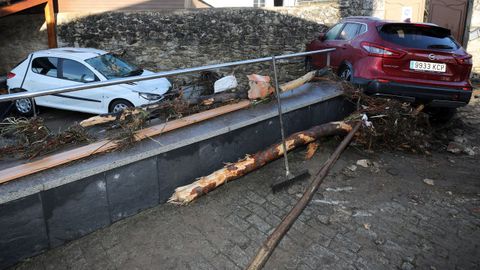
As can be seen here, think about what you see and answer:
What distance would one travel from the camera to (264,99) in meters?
5.66

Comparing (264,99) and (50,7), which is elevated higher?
(50,7)

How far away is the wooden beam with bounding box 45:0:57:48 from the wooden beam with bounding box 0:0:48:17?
28 centimetres

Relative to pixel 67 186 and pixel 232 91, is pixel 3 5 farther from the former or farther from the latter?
pixel 67 186

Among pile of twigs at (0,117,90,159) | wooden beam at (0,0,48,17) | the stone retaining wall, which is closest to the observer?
pile of twigs at (0,117,90,159)

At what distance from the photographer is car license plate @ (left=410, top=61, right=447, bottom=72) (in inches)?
242

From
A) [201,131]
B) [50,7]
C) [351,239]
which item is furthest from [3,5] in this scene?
[351,239]

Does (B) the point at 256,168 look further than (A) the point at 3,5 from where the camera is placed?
No

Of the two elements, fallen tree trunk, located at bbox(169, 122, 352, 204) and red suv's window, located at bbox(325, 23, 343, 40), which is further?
red suv's window, located at bbox(325, 23, 343, 40)

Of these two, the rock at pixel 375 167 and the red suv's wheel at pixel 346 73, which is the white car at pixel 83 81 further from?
the rock at pixel 375 167

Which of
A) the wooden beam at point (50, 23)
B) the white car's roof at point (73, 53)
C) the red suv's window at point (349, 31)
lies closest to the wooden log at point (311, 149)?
the red suv's window at point (349, 31)

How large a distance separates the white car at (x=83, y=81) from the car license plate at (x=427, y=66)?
487 centimetres

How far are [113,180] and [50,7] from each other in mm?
12439

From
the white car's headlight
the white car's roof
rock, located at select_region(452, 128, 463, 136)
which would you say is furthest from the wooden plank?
the white car's roof

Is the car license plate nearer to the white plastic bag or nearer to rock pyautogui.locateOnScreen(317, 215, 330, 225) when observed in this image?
the white plastic bag
